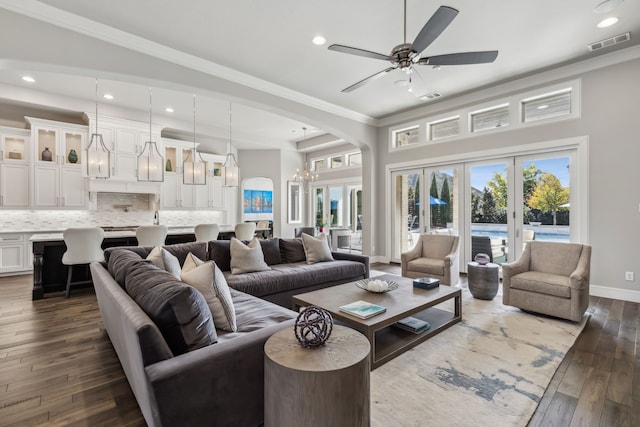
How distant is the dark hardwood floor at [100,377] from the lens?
5.87ft

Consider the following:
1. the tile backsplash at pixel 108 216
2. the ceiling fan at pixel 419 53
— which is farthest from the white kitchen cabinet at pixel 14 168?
the ceiling fan at pixel 419 53

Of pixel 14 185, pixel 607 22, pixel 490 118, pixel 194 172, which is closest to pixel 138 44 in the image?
pixel 194 172

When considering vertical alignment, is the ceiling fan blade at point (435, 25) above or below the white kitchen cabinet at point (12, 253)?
above

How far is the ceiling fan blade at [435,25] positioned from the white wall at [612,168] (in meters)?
3.42

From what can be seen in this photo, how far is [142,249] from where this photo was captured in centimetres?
325

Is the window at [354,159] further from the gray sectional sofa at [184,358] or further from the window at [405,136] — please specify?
the gray sectional sofa at [184,358]

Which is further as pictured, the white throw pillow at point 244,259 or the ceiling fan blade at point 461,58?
the white throw pillow at point 244,259

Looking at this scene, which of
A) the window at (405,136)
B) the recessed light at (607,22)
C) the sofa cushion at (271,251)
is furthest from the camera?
the window at (405,136)

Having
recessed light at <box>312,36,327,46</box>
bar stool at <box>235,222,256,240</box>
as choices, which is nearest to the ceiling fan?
recessed light at <box>312,36,327,46</box>

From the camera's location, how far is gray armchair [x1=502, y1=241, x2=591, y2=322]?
10.5 feet

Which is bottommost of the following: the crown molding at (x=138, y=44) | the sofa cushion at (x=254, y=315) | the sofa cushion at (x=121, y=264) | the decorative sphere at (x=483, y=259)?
the sofa cushion at (x=254, y=315)

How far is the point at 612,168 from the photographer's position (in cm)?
413

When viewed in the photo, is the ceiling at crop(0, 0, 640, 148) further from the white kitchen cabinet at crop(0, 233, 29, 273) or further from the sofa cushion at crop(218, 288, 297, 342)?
the sofa cushion at crop(218, 288, 297, 342)

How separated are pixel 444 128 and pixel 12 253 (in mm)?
8629
